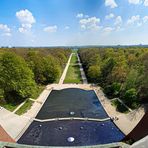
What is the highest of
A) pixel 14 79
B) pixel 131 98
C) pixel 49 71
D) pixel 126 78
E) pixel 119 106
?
pixel 14 79

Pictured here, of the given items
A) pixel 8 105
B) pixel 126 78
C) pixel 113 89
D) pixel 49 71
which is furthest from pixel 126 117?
pixel 49 71

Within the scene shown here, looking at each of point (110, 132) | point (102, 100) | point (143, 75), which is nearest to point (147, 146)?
point (110, 132)

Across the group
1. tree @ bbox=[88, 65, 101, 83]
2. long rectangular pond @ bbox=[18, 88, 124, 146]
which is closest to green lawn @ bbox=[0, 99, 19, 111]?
long rectangular pond @ bbox=[18, 88, 124, 146]

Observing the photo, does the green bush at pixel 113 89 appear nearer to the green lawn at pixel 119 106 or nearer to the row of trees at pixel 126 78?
the row of trees at pixel 126 78

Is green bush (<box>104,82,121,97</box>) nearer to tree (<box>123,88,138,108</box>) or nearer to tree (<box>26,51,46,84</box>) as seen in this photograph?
tree (<box>123,88,138,108</box>)

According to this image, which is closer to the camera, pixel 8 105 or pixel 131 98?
pixel 131 98

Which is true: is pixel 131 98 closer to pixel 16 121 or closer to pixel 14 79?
pixel 16 121
